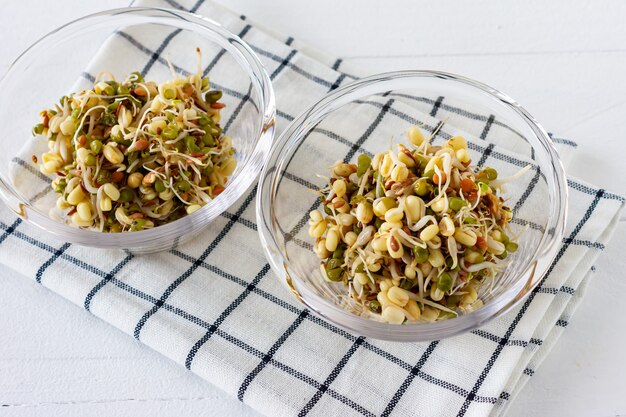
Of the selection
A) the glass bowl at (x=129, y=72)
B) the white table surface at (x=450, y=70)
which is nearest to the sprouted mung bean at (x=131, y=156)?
the glass bowl at (x=129, y=72)

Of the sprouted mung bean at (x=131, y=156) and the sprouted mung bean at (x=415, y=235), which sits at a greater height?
the sprouted mung bean at (x=415, y=235)

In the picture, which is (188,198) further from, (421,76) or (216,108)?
(421,76)

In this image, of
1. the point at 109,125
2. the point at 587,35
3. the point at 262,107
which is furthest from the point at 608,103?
the point at 109,125

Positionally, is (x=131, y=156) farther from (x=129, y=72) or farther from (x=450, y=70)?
(x=450, y=70)

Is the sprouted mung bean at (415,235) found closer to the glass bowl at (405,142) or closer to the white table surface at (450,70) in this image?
the glass bowl at (405,142)

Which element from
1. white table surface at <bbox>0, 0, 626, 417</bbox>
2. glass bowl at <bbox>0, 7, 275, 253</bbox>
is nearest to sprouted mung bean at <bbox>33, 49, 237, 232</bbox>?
glass bowl at <bbox>0, 7, 275, 253</bbox>

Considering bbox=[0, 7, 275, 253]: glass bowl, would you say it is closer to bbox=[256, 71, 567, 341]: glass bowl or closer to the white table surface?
bbox=[256, 71, 567, 341]: glass bowl
